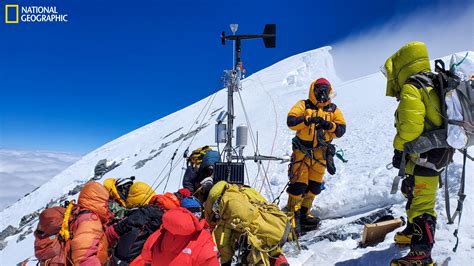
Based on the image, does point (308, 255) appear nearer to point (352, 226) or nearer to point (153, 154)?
point (352, 226)

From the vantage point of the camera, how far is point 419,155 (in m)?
3.88

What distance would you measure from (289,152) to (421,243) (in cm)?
855

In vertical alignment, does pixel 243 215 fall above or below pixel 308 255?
above

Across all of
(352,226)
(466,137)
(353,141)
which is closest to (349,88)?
(353,141)

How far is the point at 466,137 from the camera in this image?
12.3ft

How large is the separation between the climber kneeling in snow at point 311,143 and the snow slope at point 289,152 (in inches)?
25.8

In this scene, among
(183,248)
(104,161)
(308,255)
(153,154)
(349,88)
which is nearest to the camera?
(183,248)

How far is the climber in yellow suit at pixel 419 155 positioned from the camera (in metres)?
3.76

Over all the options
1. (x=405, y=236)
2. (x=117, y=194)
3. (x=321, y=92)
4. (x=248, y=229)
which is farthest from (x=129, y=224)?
(x=321, y=92)

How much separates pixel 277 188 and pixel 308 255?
429 cm

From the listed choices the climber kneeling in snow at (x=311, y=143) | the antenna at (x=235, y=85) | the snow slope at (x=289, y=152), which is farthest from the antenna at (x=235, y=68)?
the snow slope at (x=289, y=152)

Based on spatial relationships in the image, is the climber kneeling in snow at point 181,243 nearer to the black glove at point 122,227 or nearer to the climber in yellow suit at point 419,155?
the black glove at point 122,227

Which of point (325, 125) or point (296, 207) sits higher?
point (325, 125)

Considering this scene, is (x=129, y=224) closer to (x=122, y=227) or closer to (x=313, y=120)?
(x=122, y=227)
